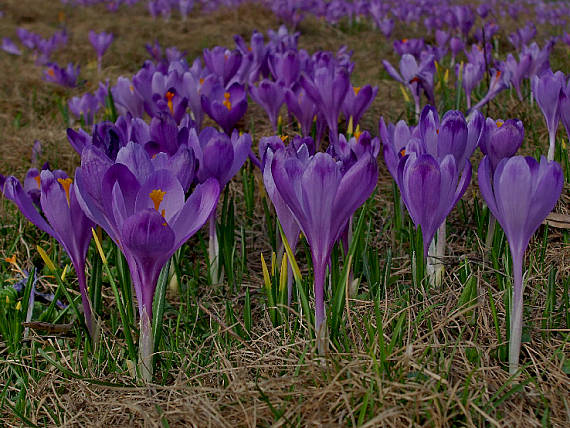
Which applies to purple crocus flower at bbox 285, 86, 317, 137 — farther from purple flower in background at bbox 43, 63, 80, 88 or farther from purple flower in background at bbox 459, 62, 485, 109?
purple flower in background at bbox 43, 63, 80, 88

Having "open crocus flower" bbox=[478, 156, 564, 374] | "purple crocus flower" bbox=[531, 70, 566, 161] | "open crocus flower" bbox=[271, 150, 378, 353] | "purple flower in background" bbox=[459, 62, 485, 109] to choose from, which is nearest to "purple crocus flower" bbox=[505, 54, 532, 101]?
"purple flower in background" bbox=[459, 62, 485, 109]

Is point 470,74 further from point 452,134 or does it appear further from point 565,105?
point 452,134

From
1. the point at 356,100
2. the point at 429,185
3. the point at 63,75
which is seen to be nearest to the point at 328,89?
the point at 356,100

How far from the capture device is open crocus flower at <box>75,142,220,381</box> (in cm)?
121

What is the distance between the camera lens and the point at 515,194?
3.96ft

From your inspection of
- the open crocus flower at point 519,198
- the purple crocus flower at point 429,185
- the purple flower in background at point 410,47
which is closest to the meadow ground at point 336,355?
the open crocus flower at point 519,198

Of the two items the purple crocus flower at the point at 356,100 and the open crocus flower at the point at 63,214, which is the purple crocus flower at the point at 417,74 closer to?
the purple crocus flower at the point at 356,100

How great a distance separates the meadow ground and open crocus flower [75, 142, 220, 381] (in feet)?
0.54

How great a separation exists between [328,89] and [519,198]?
4.16 feet

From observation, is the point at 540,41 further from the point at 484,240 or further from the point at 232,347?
the point at 232,347

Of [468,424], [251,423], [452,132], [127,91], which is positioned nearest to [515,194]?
[452,132]

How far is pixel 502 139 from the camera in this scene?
165 centimetres

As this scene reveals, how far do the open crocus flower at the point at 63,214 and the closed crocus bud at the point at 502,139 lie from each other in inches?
Answer: 44.7

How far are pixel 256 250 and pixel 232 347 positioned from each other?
793 mm
